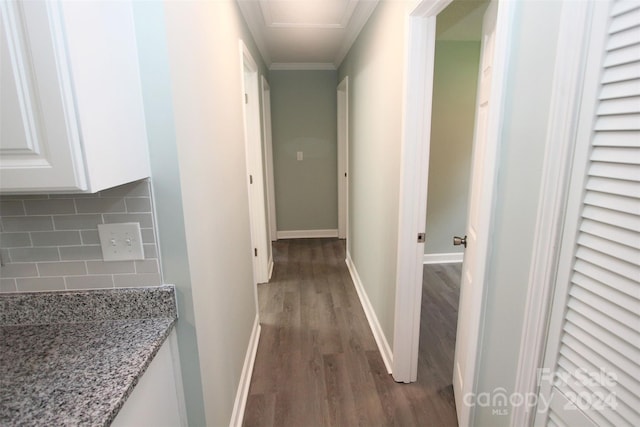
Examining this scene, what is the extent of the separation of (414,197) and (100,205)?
1357 mm

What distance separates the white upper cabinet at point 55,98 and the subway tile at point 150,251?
29 centimetres

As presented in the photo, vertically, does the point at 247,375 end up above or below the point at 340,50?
below

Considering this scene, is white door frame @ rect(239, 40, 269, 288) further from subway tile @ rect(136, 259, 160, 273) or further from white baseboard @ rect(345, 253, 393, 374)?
subway tile @ rect(136, 259, 160, 273)

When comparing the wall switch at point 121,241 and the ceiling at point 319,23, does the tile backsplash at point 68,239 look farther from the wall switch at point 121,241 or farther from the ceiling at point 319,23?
the ceiling at point 319,23

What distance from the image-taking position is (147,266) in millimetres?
1038

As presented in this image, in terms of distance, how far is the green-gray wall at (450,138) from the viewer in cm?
327

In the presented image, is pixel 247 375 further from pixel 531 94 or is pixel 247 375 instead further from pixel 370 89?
pixel 370 89

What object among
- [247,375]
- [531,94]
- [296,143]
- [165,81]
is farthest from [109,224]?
[296,143]

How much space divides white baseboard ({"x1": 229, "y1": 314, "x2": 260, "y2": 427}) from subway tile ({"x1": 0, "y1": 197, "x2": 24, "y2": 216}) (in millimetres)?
1234

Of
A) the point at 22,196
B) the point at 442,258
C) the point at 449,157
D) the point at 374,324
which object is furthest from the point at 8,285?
the point at 442,258

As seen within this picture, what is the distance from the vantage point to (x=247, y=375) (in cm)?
196

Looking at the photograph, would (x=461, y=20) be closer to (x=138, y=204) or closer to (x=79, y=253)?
(x=138, y=204)

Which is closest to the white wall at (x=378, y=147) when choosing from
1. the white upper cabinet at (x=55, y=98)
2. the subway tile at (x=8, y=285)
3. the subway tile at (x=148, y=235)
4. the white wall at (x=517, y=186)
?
the white wall at (x=517, y=186)

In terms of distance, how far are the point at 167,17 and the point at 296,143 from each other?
11.6 ft
